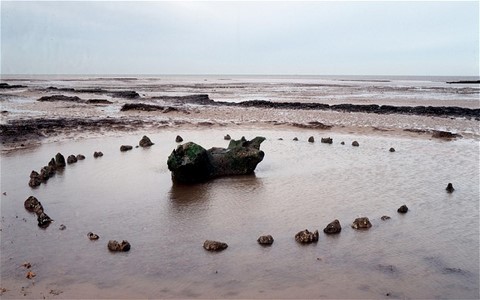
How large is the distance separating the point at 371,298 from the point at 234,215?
4.23 meters

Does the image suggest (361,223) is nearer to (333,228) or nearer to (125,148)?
(333,228)

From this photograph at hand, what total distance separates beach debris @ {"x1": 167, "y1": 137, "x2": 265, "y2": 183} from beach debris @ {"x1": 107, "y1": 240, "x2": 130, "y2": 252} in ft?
16.0

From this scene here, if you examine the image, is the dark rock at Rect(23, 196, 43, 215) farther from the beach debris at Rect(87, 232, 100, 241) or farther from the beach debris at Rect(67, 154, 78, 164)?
the beach debris at Rect(67, 154, 78, 164)

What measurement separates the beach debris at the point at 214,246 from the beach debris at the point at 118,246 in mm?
1408

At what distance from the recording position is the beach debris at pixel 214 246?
310 inches

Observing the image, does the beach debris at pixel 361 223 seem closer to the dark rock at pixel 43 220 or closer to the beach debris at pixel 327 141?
the dark rock at pixel 43 220

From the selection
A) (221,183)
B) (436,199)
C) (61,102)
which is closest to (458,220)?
(436,199)

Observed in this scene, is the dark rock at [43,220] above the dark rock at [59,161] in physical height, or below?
below

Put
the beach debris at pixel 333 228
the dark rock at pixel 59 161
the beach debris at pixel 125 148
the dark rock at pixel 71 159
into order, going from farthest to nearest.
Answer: the beach debris at pixel 125 148, the dark rock at pixel 71 159, the dark rock at pixel 59 161, the beach debris at pixel 333 228

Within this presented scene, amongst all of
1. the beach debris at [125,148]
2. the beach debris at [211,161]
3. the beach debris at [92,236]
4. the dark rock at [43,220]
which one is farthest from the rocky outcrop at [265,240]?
the beach debris at [125,148]

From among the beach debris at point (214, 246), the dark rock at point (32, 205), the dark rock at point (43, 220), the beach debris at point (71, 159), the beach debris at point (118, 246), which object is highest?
the beach debris at point (71, 159)

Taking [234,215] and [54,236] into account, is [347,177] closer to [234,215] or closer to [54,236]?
[234,215]

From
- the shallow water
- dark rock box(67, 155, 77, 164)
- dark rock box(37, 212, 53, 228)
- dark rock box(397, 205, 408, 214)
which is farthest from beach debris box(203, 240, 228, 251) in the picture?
dark rock box(67, 155, 77, 164)

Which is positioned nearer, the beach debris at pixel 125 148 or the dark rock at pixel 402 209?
the dark rock at pixel 402 209
